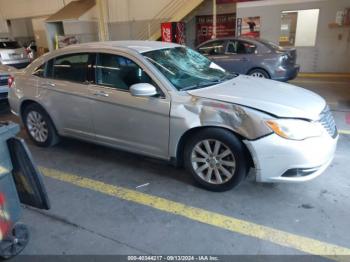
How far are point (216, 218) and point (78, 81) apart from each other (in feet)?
7.99

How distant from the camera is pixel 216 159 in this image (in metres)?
3.09

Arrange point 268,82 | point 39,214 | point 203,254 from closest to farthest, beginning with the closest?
point 203,254, point 39,214, point 268,82

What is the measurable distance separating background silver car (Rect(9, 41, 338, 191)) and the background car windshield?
0.05 feet

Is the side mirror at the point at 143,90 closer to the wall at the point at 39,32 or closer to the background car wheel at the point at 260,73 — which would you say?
the background car wheel at the point at 260,73

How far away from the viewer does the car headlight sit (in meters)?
2.73

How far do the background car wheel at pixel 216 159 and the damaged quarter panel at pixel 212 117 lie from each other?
102 mm

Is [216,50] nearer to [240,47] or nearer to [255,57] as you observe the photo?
[240,47]

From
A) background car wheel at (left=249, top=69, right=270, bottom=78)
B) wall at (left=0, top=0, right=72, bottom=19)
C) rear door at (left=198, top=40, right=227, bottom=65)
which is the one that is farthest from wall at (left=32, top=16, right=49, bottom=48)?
background car wheel at (left=249, top=69, right=270, bottom=78)

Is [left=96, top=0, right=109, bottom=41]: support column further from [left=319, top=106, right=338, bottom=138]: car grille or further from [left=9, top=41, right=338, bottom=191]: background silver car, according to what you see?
[left=319, top=106, right=338, bottom=138]: car grille

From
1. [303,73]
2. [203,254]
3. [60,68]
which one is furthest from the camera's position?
[303,73]

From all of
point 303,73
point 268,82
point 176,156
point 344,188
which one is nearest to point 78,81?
point 176,156

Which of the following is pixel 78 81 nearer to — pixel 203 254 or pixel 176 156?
pixel 176 156

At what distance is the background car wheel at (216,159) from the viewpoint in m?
2.95

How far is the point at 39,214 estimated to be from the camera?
2996 mm
